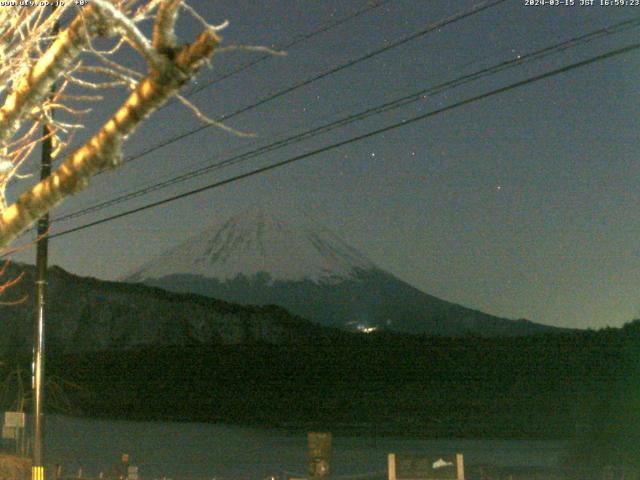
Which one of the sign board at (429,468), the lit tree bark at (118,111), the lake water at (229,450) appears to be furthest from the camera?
the lake water at (229,450)

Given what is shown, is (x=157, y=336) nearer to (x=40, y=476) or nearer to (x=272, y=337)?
(x=272, y=337)

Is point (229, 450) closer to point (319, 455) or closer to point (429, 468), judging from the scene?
point (319, 455)

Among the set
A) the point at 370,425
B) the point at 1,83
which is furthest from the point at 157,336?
the point at 1,83

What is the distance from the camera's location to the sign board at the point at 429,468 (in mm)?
16859

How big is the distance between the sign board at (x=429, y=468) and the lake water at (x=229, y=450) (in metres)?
18.6

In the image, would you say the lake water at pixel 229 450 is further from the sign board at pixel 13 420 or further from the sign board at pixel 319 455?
the sign board at pixel 319 455

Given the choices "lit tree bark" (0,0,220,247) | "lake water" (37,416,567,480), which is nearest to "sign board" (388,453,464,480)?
"lit tree bark" (0,0,220,247)

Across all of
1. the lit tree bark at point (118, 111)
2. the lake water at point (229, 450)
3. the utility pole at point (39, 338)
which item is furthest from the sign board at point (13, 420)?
the lit tree bark at point (118, 111)

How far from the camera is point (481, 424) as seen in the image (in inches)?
2827

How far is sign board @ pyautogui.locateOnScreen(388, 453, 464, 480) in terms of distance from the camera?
16859mm

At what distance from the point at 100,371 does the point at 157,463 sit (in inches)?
2401

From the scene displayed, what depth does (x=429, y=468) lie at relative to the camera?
1691cm

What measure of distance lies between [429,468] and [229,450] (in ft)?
137

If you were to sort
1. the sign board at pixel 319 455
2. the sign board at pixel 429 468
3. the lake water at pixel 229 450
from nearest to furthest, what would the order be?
the sign board at pixel 429 468 → the sign board at pixel 319 455 → the lake water at pixel 229 450
